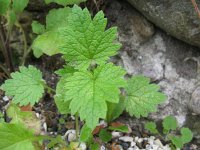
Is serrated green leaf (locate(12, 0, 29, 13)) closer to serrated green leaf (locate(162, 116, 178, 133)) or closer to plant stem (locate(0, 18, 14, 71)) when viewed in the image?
plant stem (locate(0, 18, 14, 71))

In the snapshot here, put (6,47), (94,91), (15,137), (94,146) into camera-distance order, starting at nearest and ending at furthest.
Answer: (94,91) → (15,137) → (94,146) → (6,47)

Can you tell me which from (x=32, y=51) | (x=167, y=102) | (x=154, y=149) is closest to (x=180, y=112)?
(x=167, y=102)

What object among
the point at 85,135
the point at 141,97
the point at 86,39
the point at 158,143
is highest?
the point at 86,39

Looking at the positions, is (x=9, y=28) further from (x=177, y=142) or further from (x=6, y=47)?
(x=177, y=142)

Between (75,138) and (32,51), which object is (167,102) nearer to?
(75,138)

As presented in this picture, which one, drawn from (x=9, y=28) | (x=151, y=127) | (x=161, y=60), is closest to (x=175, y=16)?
(x=161, y=60)
